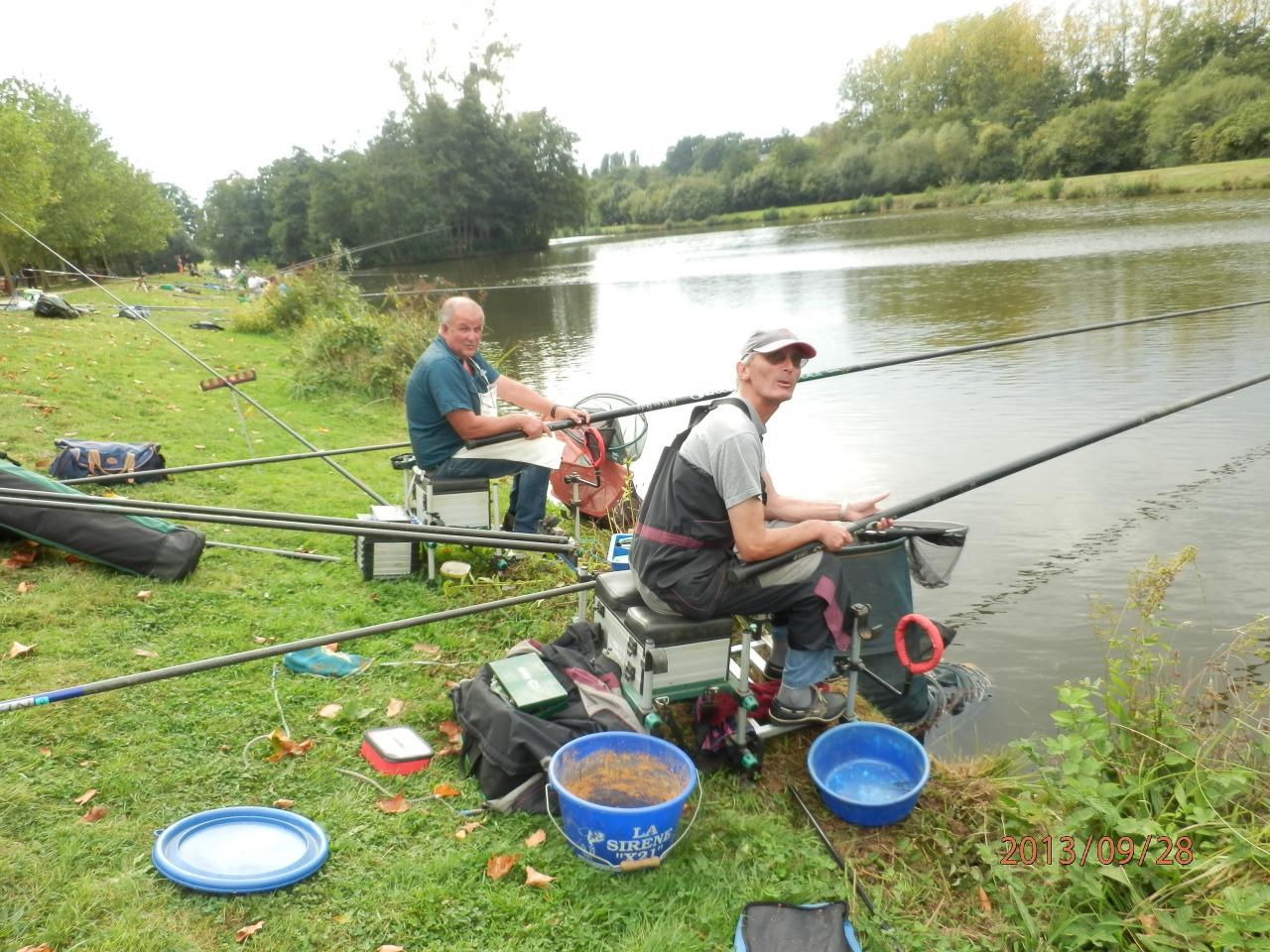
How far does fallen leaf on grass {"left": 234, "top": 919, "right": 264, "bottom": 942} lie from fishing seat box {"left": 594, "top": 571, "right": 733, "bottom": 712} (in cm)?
148

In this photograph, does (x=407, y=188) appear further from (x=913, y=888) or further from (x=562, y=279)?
(x=913, y=888)

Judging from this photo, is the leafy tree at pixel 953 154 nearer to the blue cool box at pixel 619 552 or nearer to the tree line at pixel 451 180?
the tree line at pixel 451 180

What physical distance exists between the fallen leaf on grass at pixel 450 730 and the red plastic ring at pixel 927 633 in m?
1.88

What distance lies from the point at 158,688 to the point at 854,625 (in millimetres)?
Result: 3042

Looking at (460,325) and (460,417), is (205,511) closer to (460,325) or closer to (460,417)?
(460,417)

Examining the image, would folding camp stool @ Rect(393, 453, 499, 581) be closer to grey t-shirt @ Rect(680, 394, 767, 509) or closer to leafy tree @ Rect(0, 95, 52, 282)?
grey t-shirt @ Rect(680, 394, 767, 509)

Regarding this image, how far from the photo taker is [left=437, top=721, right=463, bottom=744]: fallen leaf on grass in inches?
147

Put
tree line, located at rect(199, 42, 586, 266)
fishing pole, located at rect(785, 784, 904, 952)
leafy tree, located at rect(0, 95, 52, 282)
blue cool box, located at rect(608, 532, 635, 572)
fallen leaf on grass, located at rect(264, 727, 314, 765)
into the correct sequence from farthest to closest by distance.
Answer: tree line, located at rect(199, 42, 586, 266), leafy tree, located at rect(0, 95, 52, 282), blue cool box, located at rect(608, 532, 635, 572), fallen leaf on grass, located at rect(264, 727, 314, 765), fishing pole, located at rect(785, 784, 904, 952)

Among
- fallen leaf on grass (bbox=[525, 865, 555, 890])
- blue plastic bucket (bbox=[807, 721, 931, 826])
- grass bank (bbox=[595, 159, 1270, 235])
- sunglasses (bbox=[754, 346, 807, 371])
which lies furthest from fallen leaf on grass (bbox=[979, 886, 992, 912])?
grass bank (bbox=[595, 159, 1270, 235])

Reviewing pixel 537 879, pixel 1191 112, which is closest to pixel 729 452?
pixel 537 879

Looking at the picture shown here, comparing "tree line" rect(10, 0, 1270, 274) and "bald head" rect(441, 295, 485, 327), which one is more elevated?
"tree line" rect(10, 0, 1270, 274)

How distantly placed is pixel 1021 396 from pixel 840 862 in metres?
9.00

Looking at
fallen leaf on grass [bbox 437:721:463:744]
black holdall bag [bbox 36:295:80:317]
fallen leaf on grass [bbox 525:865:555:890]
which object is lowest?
fallen leaf on grass [bbox 525:865:555:890]

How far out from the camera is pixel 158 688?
3.87 m
